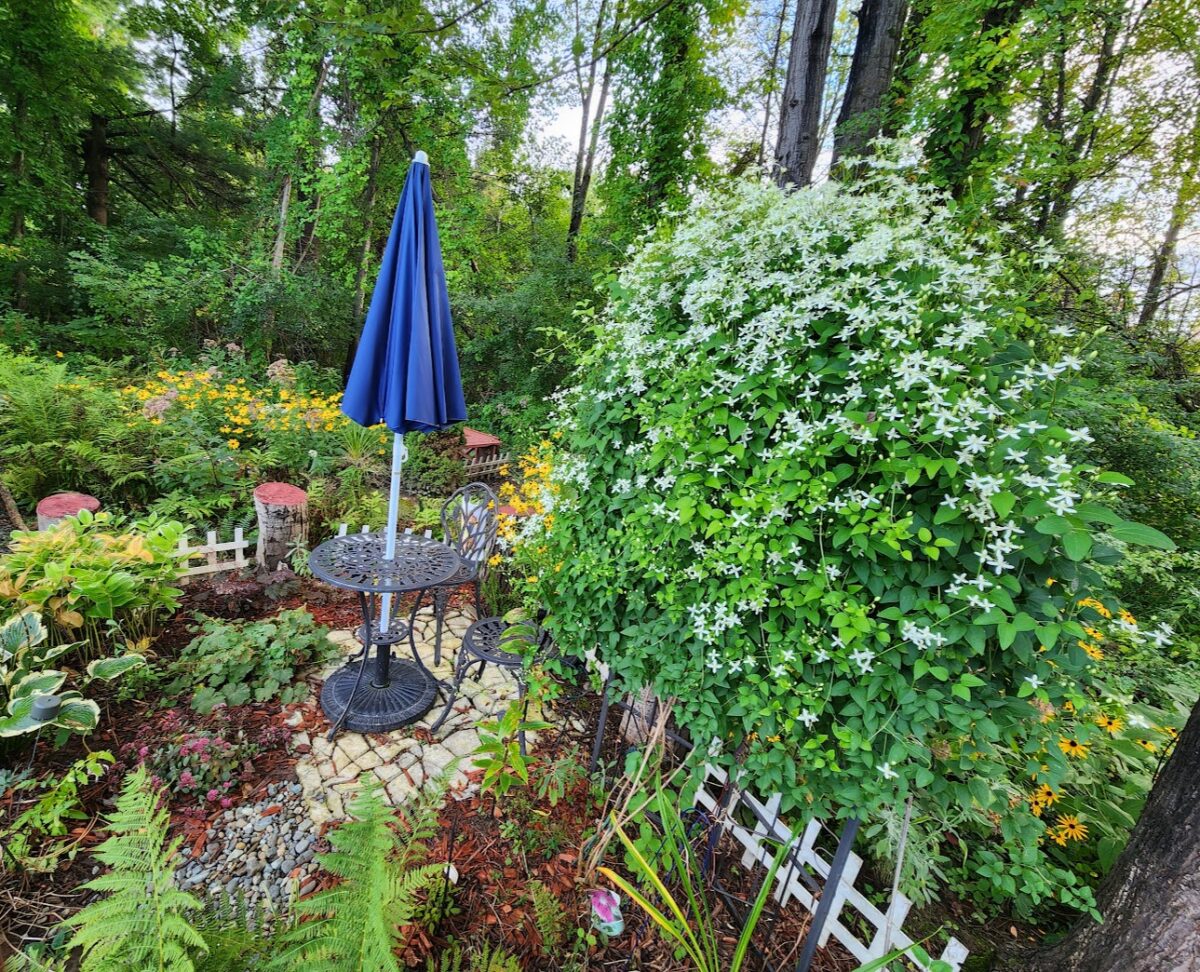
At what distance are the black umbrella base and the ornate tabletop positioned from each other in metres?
0.58

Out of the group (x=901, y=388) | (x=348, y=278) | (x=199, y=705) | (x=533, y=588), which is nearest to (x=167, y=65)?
(x=348, y=278)

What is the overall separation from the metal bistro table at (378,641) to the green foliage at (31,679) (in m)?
0.93

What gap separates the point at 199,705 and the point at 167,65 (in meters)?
12.4

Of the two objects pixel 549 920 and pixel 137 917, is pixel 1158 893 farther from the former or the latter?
pixel 137 917

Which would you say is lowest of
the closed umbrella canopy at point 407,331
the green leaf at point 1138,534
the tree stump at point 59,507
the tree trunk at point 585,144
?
the tree stump at point 59,507


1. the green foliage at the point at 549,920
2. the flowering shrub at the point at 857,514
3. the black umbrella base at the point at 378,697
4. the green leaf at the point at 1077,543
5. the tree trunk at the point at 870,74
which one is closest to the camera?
the green leaf at the point at 1077,543

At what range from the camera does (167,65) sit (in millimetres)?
8867

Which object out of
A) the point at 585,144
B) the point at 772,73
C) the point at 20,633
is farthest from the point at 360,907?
the point at 585,144

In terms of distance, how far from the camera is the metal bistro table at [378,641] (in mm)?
2566

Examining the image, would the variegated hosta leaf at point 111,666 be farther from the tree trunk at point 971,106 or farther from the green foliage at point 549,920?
the tree trunk at point 971,106

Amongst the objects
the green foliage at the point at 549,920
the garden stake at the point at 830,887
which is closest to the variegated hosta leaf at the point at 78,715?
the green foliage at the point at 549,920

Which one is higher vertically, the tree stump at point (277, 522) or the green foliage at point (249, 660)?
the tree stump at point (277, 522)

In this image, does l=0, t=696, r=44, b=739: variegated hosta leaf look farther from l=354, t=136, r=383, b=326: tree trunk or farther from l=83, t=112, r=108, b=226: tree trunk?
l=83, t=112, r=108, b=226: tree trunk

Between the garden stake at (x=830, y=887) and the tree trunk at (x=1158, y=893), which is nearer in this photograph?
the tree trunk at (x=1158, y=893)
